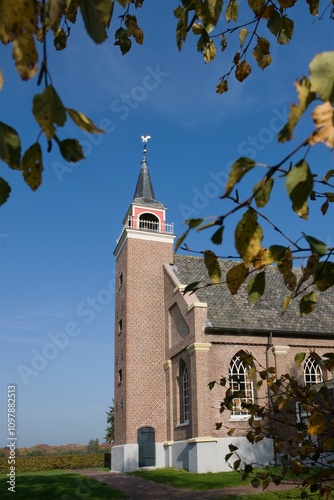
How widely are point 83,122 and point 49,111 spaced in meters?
0.09

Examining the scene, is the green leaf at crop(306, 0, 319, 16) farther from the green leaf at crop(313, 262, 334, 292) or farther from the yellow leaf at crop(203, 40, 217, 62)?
the green leaf at crop(313, 262, 334, 292)

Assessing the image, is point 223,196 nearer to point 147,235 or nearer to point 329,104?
point 329,104

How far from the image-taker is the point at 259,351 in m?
21.4

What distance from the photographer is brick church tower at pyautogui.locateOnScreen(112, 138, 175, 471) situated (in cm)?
2308

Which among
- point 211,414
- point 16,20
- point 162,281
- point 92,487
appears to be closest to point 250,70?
point 16,20

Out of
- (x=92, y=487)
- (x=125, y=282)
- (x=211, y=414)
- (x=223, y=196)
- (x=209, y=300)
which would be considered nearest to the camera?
(x=223, y=196)

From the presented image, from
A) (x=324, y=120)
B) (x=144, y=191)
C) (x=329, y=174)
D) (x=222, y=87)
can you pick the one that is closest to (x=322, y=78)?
(x=324, y=120)

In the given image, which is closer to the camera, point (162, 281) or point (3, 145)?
point (3, 145)

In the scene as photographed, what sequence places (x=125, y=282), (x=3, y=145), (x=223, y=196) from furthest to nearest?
1. (x=125, y=282)
2. (x=3, y=145)
3. (x=223, y=196)

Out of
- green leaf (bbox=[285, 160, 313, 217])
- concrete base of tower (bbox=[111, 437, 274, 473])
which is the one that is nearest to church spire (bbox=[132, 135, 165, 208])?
concrete base of tower (bbox=[111, 437, 274, 473])

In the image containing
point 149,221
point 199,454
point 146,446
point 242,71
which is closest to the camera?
point 242,71

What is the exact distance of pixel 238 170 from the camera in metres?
1.10

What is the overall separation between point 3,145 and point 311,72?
74 centimetres

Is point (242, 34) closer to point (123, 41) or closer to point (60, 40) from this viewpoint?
point (123, 41)
